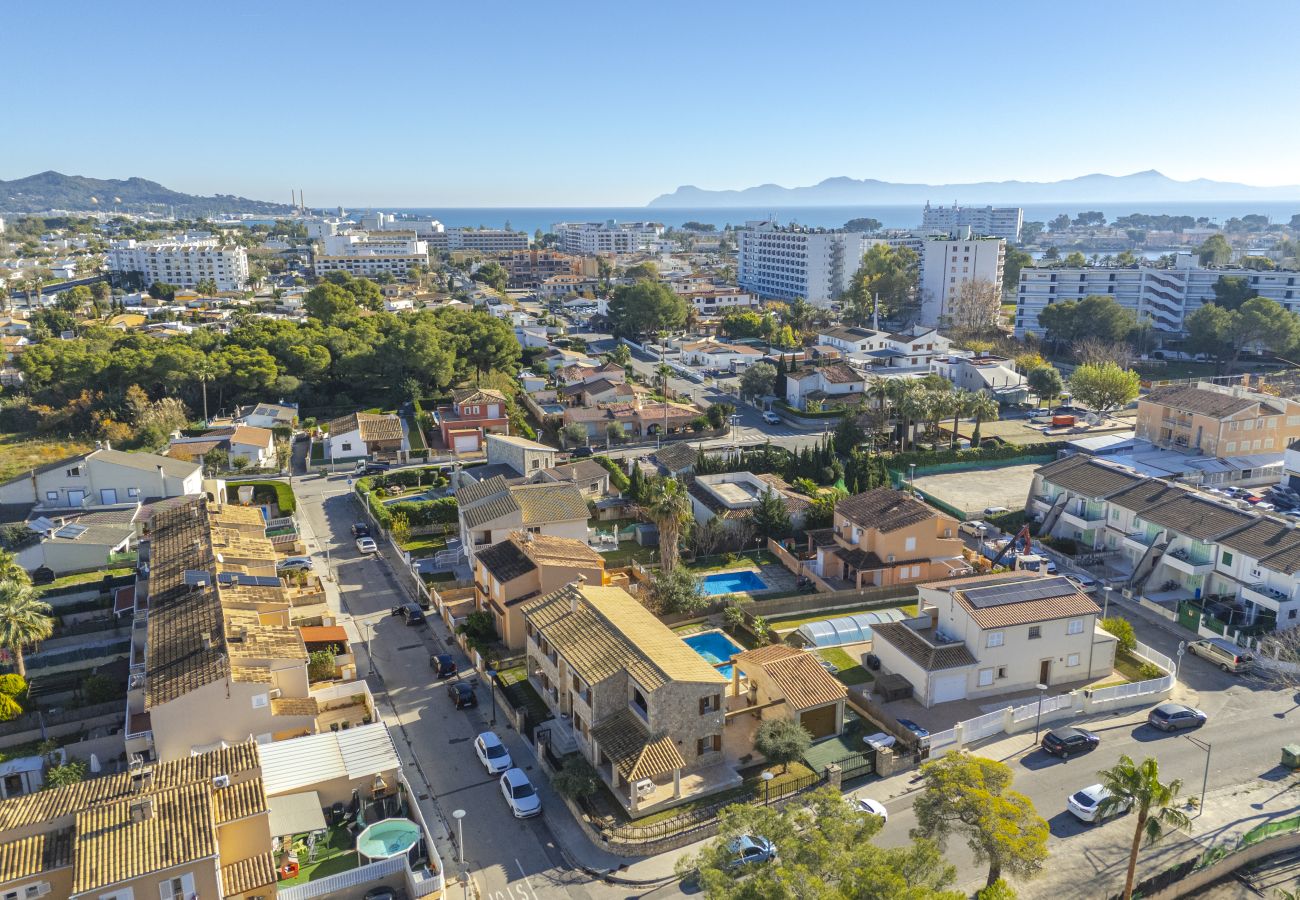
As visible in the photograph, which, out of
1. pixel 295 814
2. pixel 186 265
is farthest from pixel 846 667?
pixel 186 265

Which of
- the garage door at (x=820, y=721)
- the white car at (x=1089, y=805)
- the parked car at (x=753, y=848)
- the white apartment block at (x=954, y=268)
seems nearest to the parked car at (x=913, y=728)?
the garage door at (x=820, y=721)

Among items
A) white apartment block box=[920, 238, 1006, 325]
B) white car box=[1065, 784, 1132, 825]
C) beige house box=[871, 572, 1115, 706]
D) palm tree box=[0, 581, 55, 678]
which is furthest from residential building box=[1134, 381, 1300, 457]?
white apartment block box=[920, 238, 1006, 325]

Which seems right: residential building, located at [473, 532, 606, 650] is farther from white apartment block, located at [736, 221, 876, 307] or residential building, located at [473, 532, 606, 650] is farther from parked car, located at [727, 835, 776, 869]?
white apartment block, located at [736, 221, 876, 307]

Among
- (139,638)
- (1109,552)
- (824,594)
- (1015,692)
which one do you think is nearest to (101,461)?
(139,638)

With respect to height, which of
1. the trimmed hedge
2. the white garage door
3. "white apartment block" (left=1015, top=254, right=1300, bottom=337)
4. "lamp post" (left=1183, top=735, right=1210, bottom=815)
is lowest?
"lamp post" (left=1183, top=735, right=1210, bottom=815)

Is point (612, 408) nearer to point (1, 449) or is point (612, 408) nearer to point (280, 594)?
point (280, 594)

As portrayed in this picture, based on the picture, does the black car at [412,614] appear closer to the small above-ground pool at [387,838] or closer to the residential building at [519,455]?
the small above-ground pool at [387,838]

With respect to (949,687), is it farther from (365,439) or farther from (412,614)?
(365,439)
